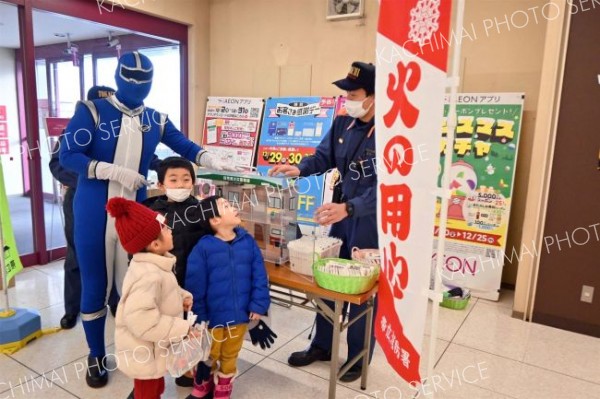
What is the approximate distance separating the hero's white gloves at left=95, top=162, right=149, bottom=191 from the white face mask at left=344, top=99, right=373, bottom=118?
1074mm

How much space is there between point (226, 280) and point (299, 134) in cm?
268

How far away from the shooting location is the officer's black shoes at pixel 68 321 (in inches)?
108

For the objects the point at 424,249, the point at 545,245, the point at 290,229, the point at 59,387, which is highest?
the point at 424,249

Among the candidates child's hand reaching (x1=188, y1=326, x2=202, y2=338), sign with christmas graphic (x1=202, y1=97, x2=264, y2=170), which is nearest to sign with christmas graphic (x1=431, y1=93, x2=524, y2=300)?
sign with christmas graphic (x1=202, y1=97, x2=264, y2=170)

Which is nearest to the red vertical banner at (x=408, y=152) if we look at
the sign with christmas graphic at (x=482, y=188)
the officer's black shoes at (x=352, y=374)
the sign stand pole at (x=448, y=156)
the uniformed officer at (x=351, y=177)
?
the sign stand pole at (x=448, y=156)

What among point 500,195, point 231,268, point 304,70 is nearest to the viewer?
point 231,268

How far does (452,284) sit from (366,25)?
8.21 feet

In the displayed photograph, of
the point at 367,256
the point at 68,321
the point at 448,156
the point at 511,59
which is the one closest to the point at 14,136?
the point at 68,321

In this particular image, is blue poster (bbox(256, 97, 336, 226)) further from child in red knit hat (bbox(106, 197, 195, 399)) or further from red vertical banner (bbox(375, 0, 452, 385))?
red vertical banner (bbox(375, 0, 452, 385))

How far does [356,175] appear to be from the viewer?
2.14 m

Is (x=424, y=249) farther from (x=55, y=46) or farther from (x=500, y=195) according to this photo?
(x=55, y=46)

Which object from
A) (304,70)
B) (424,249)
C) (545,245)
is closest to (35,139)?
(304,70)

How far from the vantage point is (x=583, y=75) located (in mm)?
2746

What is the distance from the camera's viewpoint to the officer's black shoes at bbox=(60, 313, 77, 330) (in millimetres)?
2738
